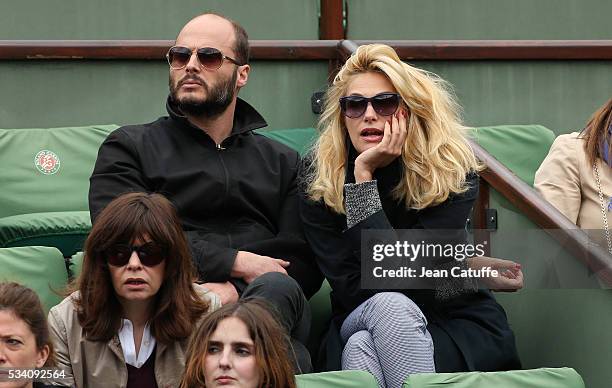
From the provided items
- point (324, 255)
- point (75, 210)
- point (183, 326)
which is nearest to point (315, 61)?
point (75, 210)

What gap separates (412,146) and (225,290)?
0.81 meters

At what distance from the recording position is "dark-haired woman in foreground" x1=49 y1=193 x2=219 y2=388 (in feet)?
13.2

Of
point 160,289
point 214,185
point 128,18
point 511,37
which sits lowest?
point 160,289

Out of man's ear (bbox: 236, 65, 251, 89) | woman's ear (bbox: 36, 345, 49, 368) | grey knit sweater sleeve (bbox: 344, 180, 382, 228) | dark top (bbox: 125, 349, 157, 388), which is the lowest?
dark top (bbox: 125, 349, 157, 388)

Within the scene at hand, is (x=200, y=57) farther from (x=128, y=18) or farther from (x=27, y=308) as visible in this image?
(x=128, y=18)

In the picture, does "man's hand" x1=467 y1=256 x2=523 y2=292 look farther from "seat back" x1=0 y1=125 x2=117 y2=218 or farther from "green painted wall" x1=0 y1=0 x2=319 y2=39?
"green painted wall" x1=0 y1=0 x2=319 y2=39

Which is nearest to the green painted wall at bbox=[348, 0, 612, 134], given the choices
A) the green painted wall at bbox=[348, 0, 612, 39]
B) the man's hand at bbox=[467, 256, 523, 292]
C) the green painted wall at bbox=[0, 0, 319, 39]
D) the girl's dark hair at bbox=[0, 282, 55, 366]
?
the green painted wall at bbox=[348, 0, 612, 39]

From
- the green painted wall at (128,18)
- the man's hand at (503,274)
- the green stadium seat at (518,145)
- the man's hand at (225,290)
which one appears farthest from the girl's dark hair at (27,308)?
the green painted wall at (128,18)

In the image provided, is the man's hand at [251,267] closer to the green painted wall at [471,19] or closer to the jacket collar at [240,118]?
the jacket collar at [240,118]

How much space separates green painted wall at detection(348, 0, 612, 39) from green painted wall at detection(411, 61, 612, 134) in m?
0.49

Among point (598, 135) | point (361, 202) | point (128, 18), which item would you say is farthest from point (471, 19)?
point (361, 202)

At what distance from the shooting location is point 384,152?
4660 mm

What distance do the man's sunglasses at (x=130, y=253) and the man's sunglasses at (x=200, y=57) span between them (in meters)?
1.07

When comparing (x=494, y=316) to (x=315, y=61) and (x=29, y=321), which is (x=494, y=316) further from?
(x=315, y=61)
